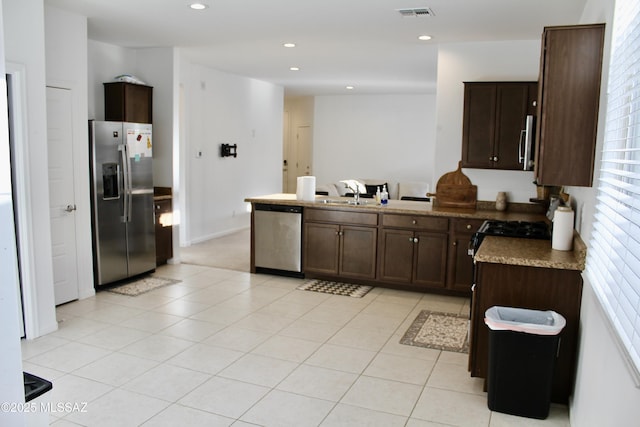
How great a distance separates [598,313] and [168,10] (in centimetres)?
390

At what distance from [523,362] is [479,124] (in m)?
2.91

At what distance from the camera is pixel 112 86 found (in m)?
5.66

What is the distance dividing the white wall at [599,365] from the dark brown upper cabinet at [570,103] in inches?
3.8

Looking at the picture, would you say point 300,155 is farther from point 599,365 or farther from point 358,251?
point 599,365

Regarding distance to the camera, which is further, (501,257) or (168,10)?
(168,10)

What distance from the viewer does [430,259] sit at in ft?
16.8

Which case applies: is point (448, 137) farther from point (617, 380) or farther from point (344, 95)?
point (344, 95)

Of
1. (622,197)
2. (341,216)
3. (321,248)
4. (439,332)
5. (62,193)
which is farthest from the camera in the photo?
(321,248)

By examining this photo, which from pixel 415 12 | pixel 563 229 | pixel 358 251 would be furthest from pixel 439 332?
pixel 415 12

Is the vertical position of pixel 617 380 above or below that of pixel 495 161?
below

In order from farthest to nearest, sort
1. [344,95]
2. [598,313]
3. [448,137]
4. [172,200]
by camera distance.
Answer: [344,95]
[172,200]
[448,137]
[598,313]

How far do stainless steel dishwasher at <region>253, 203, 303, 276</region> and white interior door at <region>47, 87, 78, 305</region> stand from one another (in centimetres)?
189

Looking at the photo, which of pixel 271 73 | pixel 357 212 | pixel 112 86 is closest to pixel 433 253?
pixel 357 212

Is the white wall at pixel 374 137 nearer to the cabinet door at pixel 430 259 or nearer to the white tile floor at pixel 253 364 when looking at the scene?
the cabinet door at pixel 430 259
